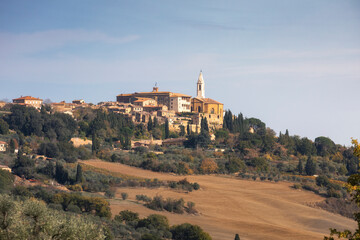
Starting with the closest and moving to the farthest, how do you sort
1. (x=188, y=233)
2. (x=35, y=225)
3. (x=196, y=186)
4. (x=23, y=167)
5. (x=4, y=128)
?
(x=35, y=225)
(x=188, y=233)
(x=23, y=167)
(x=196, y=186)
(x=4, y=128)

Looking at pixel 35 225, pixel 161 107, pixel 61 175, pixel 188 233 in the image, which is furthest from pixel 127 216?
pixel 161 107

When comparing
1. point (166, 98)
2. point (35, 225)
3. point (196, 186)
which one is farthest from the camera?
point (166, 98)

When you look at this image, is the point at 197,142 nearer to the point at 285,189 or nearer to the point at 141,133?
the point at 141,133

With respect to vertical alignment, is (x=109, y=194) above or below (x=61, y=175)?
below

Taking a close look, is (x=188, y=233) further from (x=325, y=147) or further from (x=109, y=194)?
(x=325, y=147)

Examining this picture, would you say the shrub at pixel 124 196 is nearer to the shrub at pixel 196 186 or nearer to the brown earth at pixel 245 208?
the brown earth at pixel 245 208

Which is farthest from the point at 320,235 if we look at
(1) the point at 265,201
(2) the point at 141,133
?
(2) the point at 141,133

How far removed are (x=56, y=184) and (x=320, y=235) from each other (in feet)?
89.5

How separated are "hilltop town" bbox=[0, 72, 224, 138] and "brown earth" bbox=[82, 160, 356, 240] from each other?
28696 mm

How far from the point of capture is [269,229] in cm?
4672

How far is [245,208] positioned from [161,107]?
53.1 m

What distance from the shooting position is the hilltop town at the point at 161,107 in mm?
100500

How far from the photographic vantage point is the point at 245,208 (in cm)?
5641

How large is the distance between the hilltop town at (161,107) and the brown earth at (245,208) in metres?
28.7
